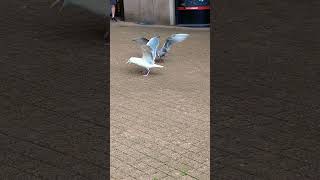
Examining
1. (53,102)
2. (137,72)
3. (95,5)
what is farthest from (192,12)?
(53,102)

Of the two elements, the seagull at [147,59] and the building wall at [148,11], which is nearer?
the seagull at [147,59]

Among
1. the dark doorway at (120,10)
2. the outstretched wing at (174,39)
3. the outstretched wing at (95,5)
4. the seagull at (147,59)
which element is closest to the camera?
the seagull at (147,59)

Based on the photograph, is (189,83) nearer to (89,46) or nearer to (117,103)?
(117,103)

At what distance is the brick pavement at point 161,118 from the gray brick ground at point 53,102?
200 millimetres

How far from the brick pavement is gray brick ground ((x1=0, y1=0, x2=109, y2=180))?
0.20 meters

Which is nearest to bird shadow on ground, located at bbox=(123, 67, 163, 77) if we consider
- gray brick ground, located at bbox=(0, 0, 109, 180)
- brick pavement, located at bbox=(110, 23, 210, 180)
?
brick pavement, located at bbox=(110, 23, 210, 180)

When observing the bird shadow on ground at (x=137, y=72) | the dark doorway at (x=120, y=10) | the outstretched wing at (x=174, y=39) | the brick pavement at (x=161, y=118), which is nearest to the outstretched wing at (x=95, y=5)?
the dark doorway at (x=120, y=10)

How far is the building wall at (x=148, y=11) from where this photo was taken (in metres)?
13.5

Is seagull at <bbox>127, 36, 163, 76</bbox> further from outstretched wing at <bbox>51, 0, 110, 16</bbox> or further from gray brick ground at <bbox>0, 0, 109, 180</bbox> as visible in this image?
outstretched wing at <bbox>51, 0, 110, 16</bbox>

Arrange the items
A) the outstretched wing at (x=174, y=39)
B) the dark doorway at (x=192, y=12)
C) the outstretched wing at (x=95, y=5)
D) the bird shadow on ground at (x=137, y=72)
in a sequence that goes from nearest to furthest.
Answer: the bird shadow on ground at (x=137, y=72), the outstretched wing at (x=174, y=39), the outstretched wing at (x=95, y=5), the dark doorway at (x=192, y=12)
